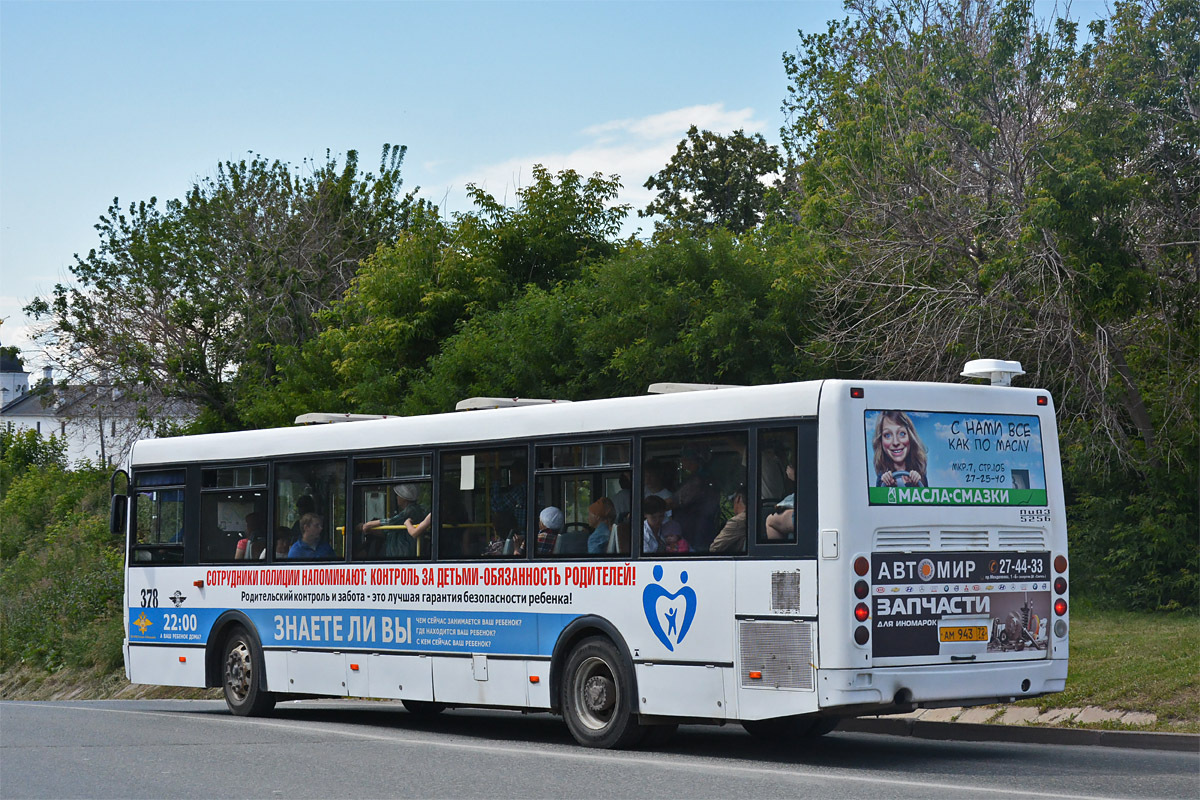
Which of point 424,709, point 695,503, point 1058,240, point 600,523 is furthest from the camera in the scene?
point 1058,240

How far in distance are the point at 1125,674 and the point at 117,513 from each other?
418 inches

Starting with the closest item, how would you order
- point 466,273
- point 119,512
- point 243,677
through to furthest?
point 243,677 < point 119,512 < point 466,273

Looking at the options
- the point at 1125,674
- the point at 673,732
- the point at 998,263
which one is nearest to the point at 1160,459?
the point at 998,263

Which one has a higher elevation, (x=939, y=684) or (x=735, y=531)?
(x=735, y=531)

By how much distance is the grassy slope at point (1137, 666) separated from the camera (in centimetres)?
1254

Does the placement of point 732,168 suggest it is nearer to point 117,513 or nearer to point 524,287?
point 524,287

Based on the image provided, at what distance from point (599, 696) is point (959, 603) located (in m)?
3.00

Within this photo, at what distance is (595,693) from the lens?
12.0 meters

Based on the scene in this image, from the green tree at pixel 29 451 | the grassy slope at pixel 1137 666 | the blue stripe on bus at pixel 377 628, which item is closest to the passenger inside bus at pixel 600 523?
the blue stripe on bus at pixel 377 628

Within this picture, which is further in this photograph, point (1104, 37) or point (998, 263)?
point (1104, 37)

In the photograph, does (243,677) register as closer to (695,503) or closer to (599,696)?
(599,696)

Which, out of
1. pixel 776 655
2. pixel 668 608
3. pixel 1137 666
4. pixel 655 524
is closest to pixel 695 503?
pixel 655 524

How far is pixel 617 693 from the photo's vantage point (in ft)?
38.7

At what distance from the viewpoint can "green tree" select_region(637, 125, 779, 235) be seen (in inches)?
1953
